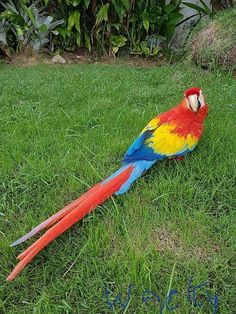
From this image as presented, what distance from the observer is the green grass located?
1642 mm

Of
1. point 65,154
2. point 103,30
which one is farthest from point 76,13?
point 65,154

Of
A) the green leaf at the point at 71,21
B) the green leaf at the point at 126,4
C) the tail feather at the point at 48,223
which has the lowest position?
the tail feather at the point at 48,223

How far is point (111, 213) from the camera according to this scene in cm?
190

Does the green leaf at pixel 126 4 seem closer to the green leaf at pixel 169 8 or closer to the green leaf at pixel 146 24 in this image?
the green leaf at pixel 146 24

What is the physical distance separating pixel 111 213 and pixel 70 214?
0.23 m

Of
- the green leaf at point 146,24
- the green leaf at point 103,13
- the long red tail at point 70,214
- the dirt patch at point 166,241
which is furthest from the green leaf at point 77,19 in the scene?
the dirt patch at point 166,241

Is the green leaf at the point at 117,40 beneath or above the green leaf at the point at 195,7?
beneath

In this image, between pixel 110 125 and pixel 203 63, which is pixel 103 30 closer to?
pixel 203 63

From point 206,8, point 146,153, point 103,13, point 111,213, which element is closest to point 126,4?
point 103,13

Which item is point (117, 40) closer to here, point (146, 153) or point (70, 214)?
point (146, 153)

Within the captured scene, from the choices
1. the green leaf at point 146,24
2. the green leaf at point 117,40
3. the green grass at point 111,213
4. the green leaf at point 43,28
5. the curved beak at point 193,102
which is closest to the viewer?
the green grass at point 111,213

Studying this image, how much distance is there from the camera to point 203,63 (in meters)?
4.15

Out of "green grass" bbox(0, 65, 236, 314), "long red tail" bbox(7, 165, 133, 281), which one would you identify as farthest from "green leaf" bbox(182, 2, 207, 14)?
"long red tail" bbox(7, 165, 133, 281)

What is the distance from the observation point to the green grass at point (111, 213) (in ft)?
5.39
